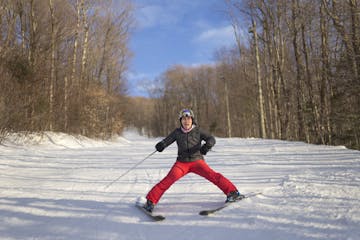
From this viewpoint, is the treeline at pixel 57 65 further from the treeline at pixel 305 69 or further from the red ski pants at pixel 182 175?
the treeline at pixel 305 69

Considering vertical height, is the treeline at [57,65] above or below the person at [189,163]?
above

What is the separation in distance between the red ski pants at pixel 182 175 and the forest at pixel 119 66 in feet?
27.6

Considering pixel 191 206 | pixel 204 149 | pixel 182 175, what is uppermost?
pixel 204 149

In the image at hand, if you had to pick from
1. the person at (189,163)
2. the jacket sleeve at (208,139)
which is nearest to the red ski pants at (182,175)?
the person at (189,163)

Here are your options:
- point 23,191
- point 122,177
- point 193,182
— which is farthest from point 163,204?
point 23,191

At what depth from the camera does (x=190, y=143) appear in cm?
367

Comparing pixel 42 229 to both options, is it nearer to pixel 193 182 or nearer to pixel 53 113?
pixel 193 182

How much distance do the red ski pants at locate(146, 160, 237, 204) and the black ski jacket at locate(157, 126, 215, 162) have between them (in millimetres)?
96

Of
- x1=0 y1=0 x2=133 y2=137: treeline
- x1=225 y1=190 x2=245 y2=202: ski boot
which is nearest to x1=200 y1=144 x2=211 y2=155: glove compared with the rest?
x1=225 y1=190 x2=245 y2=202: ski boot

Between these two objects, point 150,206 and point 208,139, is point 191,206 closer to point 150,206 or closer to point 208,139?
point 150,206

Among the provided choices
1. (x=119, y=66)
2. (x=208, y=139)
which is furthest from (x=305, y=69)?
(x=119, y=66)

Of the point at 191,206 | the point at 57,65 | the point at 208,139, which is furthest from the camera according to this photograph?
the point at 57,65

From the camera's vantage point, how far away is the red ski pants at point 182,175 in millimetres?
3383

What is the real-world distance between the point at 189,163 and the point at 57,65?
16803 millimetres
